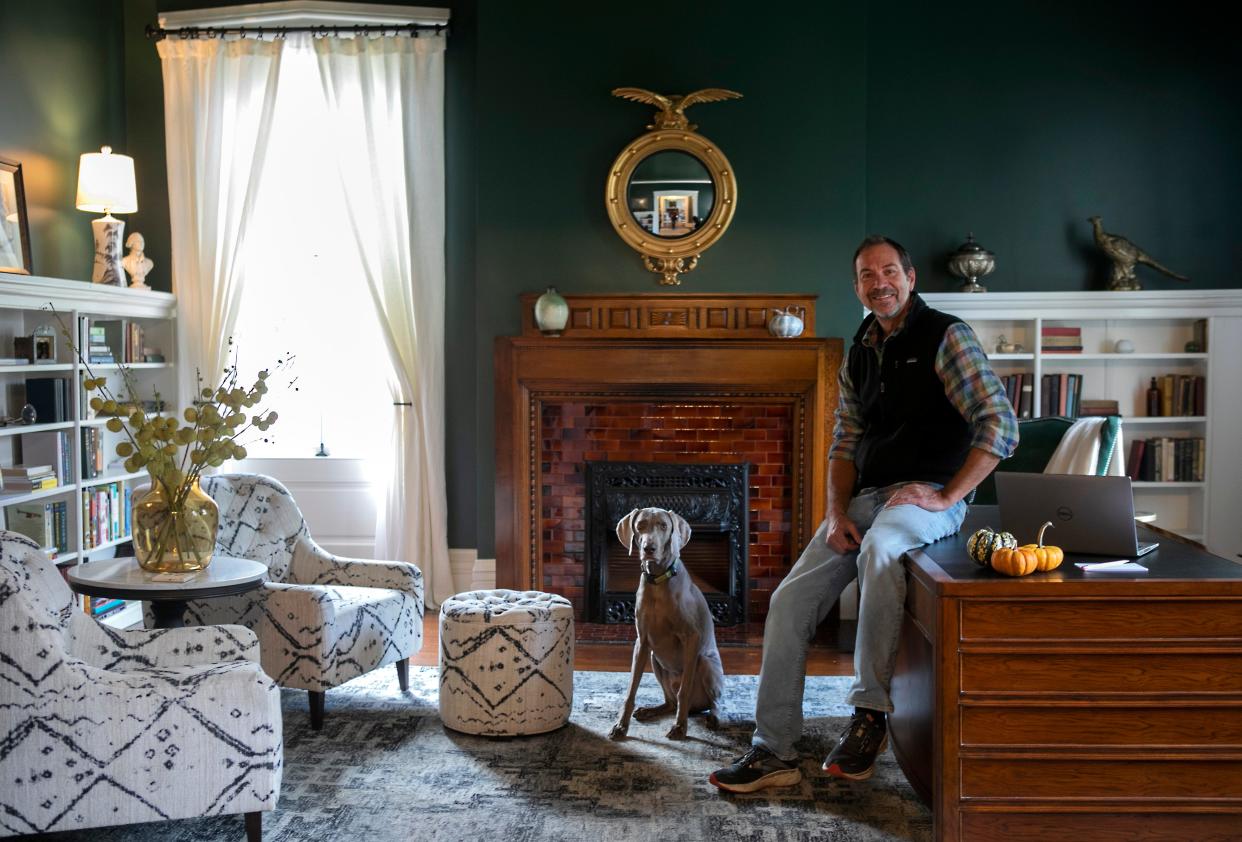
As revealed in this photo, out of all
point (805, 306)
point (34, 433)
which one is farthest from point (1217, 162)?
point (34, 433)

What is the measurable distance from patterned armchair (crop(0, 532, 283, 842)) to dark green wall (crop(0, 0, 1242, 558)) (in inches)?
112

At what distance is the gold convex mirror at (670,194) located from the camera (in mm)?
5168

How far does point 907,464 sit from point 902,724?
0.74 meters

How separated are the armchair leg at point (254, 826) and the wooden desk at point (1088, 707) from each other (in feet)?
5.25

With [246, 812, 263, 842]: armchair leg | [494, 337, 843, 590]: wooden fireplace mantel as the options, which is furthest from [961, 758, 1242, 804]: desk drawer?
[494, 337, 843, 590]: wooden fireplace mantel

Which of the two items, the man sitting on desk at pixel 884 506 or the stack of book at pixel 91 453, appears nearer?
the man sitting on desk at pixel 884 506

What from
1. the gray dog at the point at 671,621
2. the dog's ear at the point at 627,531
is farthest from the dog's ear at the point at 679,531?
the dog's ear at the point at 627,531

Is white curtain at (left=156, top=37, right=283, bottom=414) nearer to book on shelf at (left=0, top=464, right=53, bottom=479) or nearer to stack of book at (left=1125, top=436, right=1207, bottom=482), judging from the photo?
book on shelf at (left=0, top=464, right=53, bottom=479)

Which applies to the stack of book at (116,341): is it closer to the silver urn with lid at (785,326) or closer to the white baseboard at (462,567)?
the white baseboard at (462,567)

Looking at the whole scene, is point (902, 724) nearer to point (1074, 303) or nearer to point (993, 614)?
point (993, 614)

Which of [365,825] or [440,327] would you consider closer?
[365,825]

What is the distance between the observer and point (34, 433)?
477cm

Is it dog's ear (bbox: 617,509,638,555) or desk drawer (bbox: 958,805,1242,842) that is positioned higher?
dog's ear (bbox: 617,509,638,555)

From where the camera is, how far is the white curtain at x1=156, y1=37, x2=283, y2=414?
5621mm
